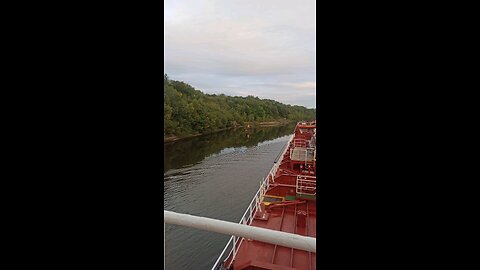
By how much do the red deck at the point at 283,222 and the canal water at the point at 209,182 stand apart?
83cm

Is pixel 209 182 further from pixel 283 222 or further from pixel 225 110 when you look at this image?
pixel 283 222

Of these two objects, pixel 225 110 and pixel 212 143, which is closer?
pixel 225 110

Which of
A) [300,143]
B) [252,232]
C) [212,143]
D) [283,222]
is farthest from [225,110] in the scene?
[252,232]

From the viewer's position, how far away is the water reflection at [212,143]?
875 cm

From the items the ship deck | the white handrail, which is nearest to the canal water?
the ship deck

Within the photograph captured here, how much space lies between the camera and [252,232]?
23.4 inches

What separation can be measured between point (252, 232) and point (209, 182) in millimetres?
7194

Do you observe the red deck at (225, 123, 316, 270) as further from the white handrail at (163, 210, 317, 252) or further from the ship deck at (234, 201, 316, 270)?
the white handrail at (163, 210, 317, 252)
